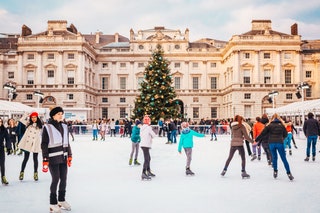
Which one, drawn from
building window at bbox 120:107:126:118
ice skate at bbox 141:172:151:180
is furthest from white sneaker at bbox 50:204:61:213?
building window at bbox 120:107:126:118

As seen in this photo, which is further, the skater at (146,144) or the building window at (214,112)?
the building window at (214,112)

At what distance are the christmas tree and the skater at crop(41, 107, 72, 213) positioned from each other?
26596 mm

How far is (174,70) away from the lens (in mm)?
56594

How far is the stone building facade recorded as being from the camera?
49.3m

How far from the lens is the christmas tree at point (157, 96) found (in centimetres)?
3319

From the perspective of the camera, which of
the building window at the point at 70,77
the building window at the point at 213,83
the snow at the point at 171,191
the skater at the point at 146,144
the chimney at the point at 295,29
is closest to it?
the snow at the point at 171,191

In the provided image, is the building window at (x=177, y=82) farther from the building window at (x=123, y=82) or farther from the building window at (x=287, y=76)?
the building window at (x=287, y=76)

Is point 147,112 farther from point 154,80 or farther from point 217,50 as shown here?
point 217,50

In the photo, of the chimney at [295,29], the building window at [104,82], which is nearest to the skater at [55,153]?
the building window at [104,82]

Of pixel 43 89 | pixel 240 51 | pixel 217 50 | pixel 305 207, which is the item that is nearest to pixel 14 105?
pixel 43 89

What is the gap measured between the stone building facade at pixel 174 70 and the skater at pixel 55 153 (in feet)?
136

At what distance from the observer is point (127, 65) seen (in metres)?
56.7

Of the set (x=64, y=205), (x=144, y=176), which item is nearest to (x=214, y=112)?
(x=144, y=176)

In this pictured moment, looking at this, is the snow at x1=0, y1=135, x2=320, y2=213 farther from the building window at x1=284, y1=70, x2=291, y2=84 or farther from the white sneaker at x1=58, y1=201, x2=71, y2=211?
the building window at x1=284, y1=70, x2=291, y2=84
